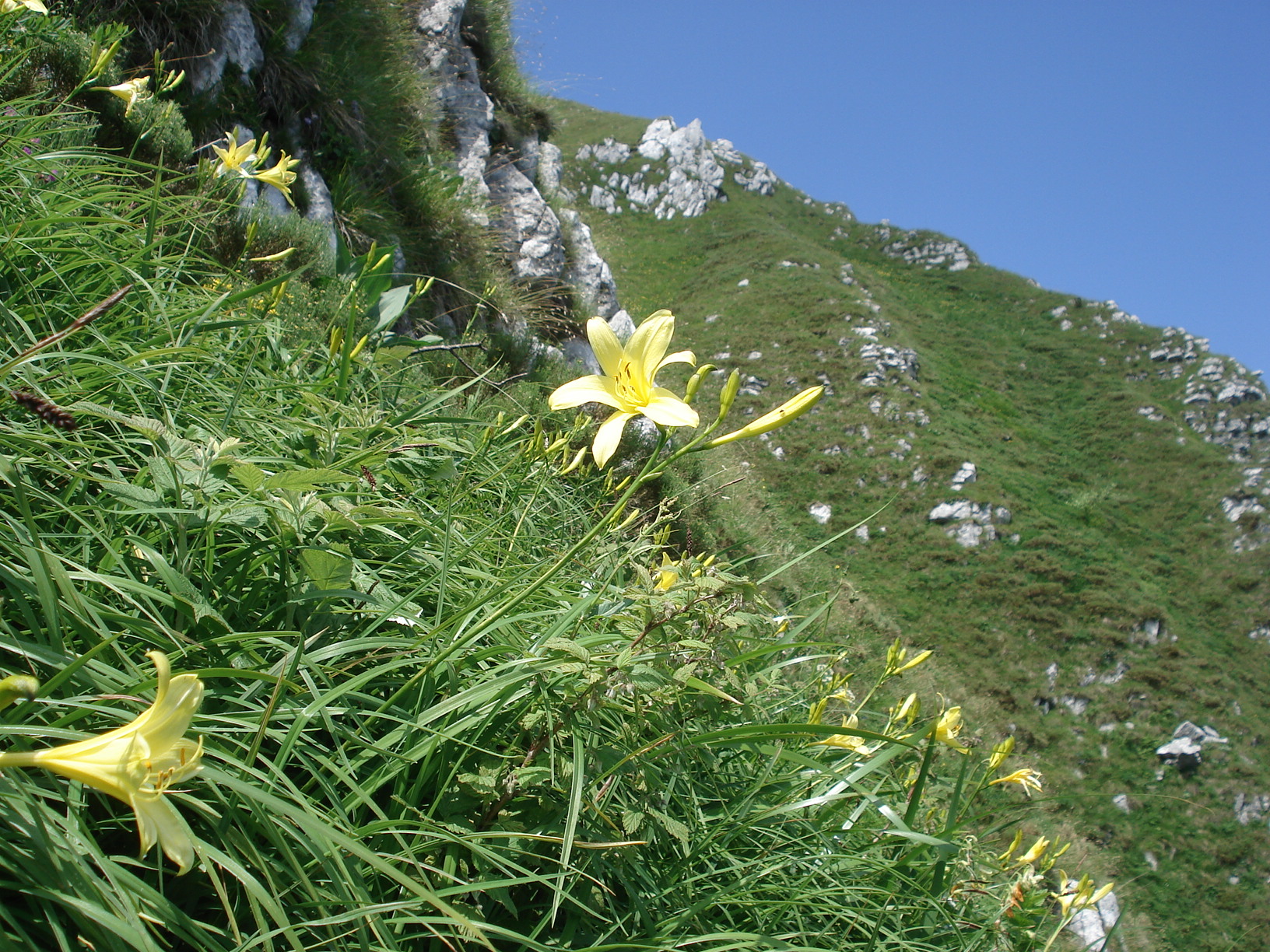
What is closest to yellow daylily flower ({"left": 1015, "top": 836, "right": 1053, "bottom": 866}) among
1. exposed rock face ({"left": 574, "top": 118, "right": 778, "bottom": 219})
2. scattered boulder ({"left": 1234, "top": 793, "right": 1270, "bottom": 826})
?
scattered boulder ({"left": 1234, "top": 793, "right": 1270, "bottom": 826})

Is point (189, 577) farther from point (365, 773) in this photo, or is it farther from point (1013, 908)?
point (1013, 908)

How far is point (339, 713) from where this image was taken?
893 millimetres

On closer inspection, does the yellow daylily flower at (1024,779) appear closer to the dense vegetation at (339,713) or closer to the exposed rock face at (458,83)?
the dense vegetation at (339,713)

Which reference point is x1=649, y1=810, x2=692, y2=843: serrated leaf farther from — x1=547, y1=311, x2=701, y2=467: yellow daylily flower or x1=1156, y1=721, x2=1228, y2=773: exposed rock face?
x1=1156, y1=721, x2=1228, y2=773: exposed rock face

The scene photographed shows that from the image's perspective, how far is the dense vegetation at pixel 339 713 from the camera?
2.19 ft

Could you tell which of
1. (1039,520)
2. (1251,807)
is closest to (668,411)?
(1251,807)

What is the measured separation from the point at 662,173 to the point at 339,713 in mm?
34118

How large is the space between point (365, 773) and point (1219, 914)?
480 inches

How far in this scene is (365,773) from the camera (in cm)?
95

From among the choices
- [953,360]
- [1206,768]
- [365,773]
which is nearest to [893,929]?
[365,773]

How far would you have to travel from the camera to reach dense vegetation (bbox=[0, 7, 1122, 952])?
2.19 feet

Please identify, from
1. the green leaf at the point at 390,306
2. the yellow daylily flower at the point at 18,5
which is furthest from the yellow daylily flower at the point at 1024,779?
the yellow daylily flower at the point at 18,5

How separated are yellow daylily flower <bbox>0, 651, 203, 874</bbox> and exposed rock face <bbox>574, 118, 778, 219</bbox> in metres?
30.5

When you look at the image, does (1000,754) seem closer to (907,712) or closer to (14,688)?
(907,712)
